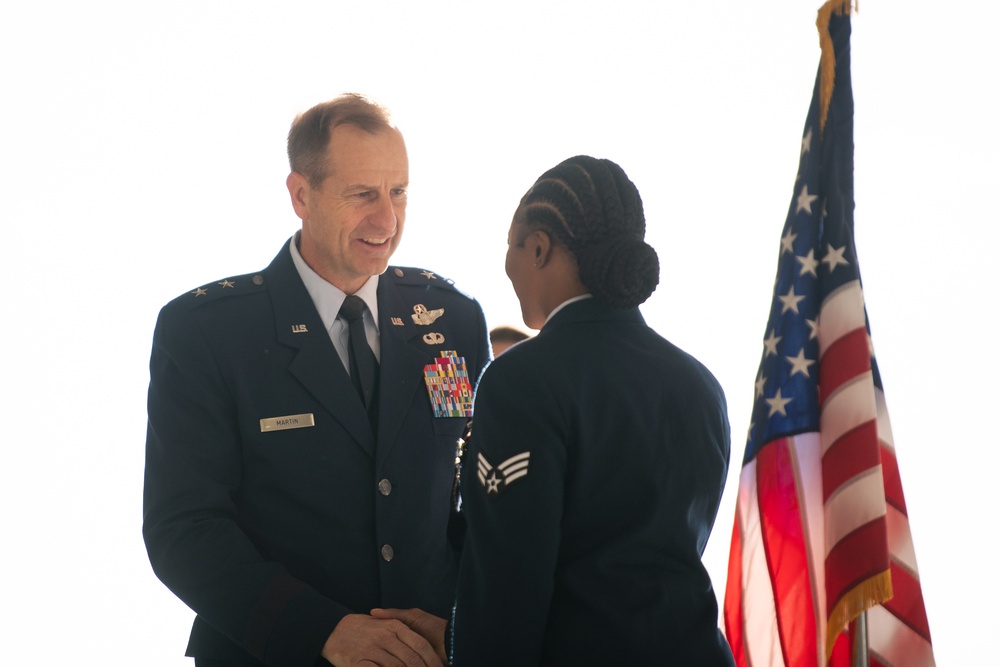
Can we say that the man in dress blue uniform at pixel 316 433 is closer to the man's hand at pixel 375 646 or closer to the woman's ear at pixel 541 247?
the man's hand at pixel 375 646

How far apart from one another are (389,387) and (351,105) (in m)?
0.54

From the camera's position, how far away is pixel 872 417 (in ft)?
6.32

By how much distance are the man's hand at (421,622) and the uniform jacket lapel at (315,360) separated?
280mm

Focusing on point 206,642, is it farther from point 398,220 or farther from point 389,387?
point 398,220

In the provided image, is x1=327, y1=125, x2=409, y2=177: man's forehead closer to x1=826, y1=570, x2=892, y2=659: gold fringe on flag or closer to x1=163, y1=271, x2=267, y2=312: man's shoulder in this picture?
Result: x1=163, y1=271, x2=267, y2=312: man's shoulder

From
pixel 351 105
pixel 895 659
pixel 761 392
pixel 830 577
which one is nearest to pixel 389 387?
pixel 351 105

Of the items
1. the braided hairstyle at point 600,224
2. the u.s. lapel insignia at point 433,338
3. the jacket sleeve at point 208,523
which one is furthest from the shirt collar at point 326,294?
the braided hairstyle at point 600,224

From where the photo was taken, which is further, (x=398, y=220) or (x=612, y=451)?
(x=398, y=220)

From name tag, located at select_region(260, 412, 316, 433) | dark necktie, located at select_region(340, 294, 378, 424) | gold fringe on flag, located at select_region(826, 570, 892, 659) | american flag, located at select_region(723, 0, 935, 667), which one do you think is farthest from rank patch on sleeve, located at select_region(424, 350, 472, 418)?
gold fringe on flag, located at select_region(826, 570, 892, 659)

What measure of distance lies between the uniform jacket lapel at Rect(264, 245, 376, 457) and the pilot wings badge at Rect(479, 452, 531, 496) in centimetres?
45

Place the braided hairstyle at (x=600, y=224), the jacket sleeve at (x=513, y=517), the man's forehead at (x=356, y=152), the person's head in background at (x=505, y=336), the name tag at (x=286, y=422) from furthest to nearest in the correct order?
1. the person's head in background at (x=505, y=336)
2. the man's forehead at (x=356, y=152)
3. the name tag at (x=286, y=422)
4. the braided hairstyle at (x=600, y=224)
5. the jacket sleeve at (x=513, y=517)

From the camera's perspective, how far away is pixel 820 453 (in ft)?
6.58

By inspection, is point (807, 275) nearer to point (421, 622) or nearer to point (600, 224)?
point (600, 224)

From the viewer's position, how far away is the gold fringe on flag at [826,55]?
6.59ft
